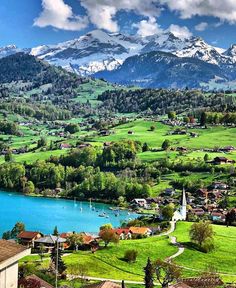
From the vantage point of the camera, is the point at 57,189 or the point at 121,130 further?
the point at 121,130

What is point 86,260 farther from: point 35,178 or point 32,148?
point 32,148

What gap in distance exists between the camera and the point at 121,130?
7318 inches

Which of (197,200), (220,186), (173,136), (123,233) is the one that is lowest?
(123,233)

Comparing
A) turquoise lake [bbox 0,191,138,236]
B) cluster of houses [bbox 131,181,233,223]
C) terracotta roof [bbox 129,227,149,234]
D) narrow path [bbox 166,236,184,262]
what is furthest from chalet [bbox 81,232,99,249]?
cluster of houses [bbox 131,181,233,223]

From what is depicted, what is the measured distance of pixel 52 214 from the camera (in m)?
101

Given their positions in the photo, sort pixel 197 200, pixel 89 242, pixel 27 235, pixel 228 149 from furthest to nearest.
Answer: pixel 228 149, pixel 197 200, pixel 27 235, pixel 89 242

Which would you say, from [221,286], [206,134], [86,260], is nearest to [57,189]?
[206,134]

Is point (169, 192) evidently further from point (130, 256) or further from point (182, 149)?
point (130, 256)

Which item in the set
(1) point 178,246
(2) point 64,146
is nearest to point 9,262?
(1) point 178,246

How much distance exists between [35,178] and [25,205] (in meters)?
27.3

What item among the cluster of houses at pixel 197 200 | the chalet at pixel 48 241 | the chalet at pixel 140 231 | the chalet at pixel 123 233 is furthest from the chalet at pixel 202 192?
the chalet at pixel 48 241

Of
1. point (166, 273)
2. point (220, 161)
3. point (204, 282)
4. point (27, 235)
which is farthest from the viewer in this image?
point (220, 161)

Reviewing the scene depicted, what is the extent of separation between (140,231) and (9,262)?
64591 millimetres

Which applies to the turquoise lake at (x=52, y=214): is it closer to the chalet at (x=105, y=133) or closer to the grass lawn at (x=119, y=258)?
the grass lawn at (x=119, y=258)
